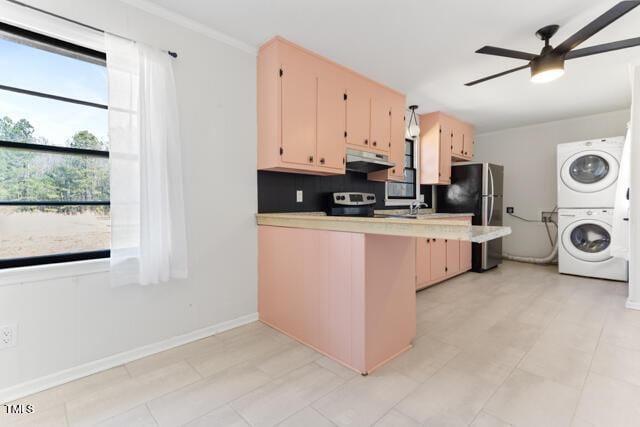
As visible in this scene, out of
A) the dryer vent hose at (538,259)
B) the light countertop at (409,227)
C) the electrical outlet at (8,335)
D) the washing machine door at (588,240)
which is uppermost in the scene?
the light countertop at (409,227)

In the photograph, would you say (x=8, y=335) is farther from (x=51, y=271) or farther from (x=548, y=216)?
(x=548, y=216)

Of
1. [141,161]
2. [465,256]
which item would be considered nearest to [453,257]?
[465,256]

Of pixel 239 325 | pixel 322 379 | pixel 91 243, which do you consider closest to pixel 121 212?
pixel 91 243

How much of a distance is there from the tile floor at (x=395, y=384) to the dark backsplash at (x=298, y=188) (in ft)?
3.50

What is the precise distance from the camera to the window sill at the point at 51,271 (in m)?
1.52

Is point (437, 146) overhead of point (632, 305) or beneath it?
overhead

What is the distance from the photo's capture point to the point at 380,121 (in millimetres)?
3107

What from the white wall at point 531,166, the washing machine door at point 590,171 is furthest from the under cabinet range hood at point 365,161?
the white wall at point 531,166

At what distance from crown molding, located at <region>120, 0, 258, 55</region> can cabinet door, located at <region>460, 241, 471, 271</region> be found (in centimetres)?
355

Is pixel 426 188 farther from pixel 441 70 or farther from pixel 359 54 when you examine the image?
pixel 359 54

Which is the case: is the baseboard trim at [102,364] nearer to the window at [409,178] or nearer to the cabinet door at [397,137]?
the cabinet door at [397,137]

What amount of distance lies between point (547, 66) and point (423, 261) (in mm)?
2111

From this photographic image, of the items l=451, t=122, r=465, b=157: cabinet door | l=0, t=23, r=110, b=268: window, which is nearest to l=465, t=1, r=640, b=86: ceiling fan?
l=451, t=122, r=465, b=157: cabinet door

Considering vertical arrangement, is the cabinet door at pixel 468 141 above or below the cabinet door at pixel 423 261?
above
